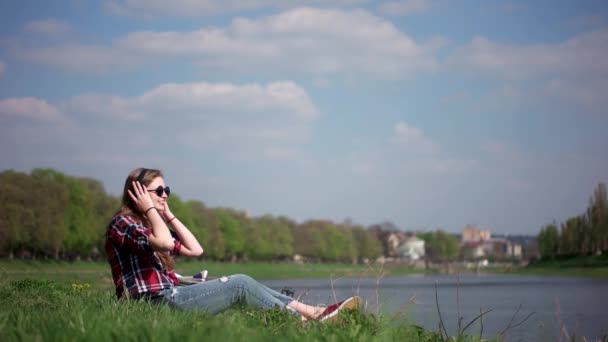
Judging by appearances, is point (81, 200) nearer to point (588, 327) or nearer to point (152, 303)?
point (588, 327)

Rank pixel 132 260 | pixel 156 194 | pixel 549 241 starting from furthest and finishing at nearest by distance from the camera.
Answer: pixel 549 241 → pixel 156 194 → pixel 132 260

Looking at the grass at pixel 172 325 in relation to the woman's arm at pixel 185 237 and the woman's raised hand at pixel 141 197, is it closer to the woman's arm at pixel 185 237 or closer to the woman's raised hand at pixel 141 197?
the woman's arm at pixel 185 237

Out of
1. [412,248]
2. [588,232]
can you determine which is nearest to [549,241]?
[588,232]

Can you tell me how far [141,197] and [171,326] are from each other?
1959 millimetres

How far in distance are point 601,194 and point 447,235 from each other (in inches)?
3960

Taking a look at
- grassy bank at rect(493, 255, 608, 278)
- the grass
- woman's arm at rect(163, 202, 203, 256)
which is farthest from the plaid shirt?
grassy bank at rect(493, 255, 608, 278)

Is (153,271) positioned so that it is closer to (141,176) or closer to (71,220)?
(141,176)

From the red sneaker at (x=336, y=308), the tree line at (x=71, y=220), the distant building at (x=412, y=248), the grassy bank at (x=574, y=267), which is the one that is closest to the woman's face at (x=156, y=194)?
the red sneaker at (x=336, y=308)

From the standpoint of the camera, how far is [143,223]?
6582mm

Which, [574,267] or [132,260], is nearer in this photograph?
[132,260]

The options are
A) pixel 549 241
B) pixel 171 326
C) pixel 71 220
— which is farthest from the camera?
pixel 549 241

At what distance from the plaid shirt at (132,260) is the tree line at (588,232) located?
73553 millimetres

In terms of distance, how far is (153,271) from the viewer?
652 centimetres

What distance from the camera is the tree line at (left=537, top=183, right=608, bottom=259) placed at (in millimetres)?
75062
